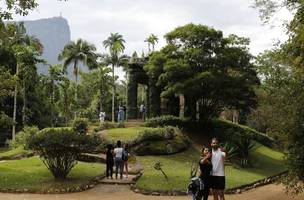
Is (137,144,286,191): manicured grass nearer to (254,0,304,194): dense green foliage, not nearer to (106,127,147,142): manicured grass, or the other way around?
(106,127,147,142): manicured grass

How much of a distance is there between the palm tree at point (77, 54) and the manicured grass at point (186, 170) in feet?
94.3

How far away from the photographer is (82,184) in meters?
19.6

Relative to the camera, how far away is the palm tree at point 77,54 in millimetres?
57438

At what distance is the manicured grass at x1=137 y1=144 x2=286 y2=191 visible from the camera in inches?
768

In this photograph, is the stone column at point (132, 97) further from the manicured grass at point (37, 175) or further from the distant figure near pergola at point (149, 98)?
the manicured grass at point (37, 175)

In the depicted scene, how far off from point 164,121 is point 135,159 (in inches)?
366

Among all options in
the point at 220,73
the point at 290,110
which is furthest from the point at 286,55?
the point at 220,73

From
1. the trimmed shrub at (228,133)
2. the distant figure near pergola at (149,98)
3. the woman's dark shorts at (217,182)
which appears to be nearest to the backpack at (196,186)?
the woman's dark shorts at (217,182)

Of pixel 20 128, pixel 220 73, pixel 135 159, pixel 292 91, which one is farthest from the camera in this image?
pixel 20 128

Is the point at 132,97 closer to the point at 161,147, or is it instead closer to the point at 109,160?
the point at 161,147

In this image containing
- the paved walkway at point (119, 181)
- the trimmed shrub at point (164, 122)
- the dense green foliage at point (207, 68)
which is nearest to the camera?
the paved walkway at point (119, 181)

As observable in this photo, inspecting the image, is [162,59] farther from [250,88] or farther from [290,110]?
[290,110]

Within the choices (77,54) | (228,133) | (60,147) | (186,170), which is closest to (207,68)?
(228,133)

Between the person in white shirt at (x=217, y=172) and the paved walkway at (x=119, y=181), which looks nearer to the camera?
the person in white shirt at (x=217, y=172)
